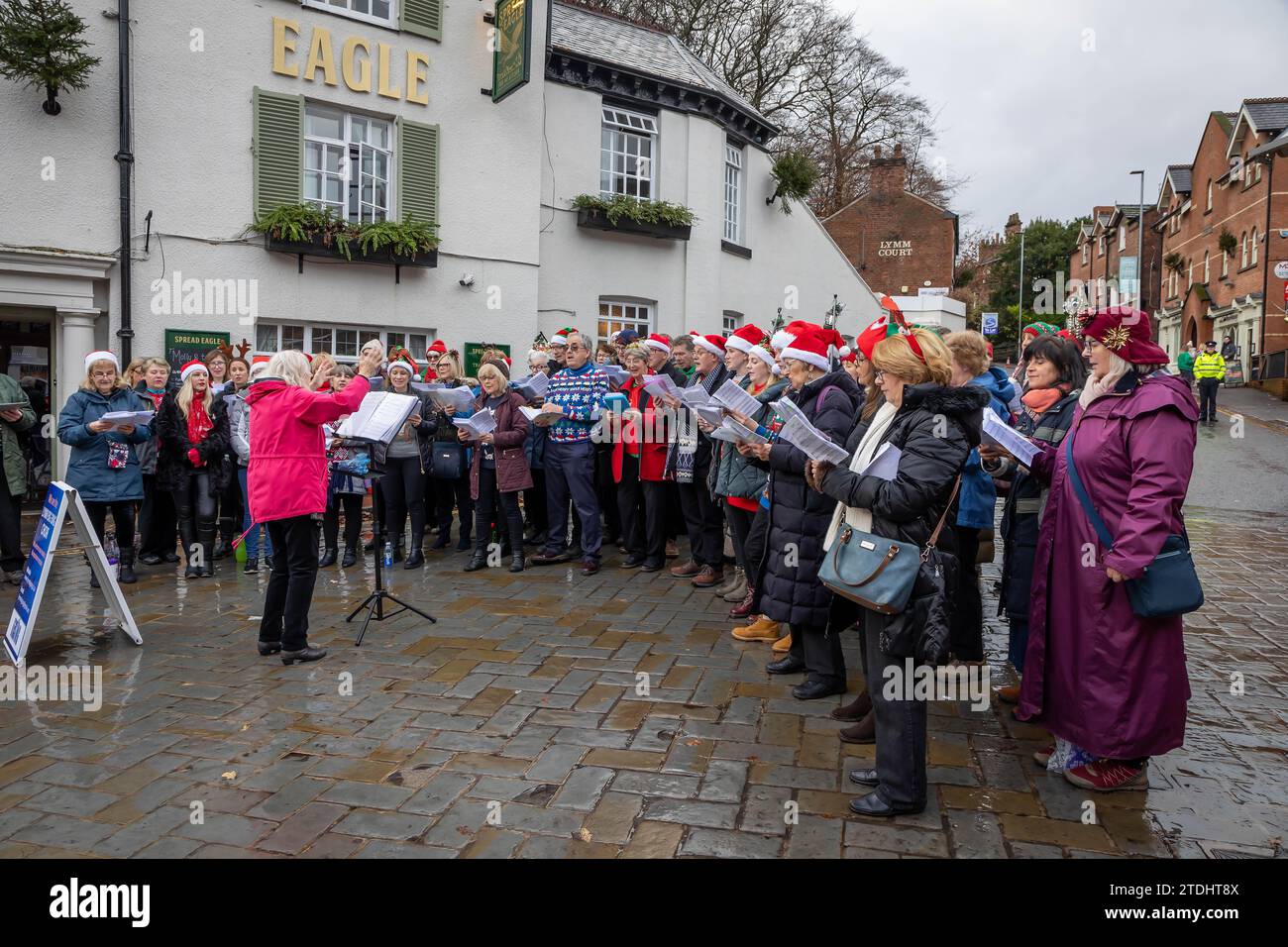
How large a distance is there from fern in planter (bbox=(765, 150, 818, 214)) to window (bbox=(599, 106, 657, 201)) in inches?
145

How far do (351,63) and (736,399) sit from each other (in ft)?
34.8

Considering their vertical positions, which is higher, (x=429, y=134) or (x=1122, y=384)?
(x=429, y=134)

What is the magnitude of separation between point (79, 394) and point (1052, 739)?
8159mm

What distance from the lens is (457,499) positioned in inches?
388

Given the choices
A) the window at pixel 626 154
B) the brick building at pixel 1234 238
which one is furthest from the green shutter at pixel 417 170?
the brick building at pixel 1234 238

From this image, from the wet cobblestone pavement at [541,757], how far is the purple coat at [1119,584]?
1.25ft

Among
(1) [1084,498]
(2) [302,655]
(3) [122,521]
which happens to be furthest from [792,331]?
(3) [122,521]

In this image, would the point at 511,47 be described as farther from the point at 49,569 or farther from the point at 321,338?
the point at 49,569

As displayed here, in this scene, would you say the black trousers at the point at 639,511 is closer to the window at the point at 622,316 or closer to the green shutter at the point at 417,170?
the green shutter at the point at 417,170

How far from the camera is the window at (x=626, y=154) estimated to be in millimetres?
16047
